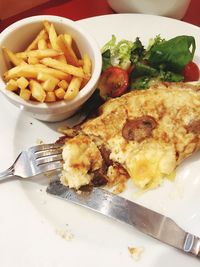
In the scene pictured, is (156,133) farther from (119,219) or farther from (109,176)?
(119,219)

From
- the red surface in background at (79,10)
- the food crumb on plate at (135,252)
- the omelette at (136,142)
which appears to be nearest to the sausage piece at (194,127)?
the omelette at (136,142)

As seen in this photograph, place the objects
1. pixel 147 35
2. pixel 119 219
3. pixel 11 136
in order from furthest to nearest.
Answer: pixel 147 35, pixel 11 136, pixel 119 219

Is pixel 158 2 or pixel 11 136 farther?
pixel 158 2

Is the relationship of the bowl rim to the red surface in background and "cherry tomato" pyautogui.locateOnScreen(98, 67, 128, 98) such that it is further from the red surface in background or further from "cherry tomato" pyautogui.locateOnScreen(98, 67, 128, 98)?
the red surface in background

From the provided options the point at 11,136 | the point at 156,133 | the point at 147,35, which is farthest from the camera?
the point at 147,35

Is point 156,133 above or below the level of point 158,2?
below

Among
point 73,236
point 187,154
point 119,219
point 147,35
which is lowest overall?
point 73,236

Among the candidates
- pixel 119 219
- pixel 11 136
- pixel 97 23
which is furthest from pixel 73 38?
pixel 119 219
